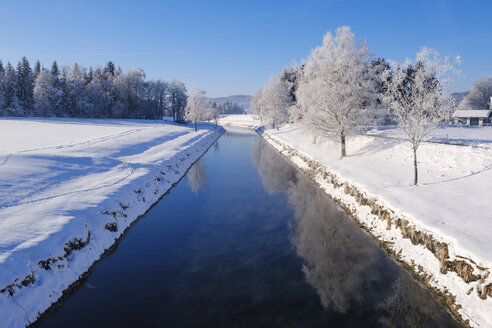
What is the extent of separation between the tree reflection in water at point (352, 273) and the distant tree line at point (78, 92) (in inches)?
2951

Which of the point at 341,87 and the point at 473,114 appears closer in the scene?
the point at 341,87

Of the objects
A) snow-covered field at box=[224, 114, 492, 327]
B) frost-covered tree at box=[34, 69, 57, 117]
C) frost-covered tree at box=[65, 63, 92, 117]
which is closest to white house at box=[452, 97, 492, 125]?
snow-covered field at box=[224, 114, 492, 327]

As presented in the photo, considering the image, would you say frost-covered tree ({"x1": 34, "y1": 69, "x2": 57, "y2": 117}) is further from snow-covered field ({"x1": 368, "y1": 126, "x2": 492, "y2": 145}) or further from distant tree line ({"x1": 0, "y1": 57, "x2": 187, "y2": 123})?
snow-covered field ({"x1": 368, "y1": 126, "x2": 492, "y2": 145})

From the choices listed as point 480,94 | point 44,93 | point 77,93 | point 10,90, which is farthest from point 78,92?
point 480,94

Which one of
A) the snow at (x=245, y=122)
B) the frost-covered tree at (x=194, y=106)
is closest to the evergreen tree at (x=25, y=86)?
the frost-covered tree at (x=194, y=106)

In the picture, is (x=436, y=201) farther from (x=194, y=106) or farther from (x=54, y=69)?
(x=54, y=69)

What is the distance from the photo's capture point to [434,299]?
9.34 metres

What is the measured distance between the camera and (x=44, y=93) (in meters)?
68.5

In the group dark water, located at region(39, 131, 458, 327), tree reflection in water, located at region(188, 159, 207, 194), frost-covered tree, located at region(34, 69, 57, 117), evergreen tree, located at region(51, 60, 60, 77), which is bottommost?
dark water, located at region(39, 131, 458, 327)

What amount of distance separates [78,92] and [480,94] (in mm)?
109178

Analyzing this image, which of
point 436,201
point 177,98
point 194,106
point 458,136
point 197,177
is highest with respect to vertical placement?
point 177,98

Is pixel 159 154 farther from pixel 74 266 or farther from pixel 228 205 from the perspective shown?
pixel 74 266

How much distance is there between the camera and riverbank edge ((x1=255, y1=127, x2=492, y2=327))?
A: 27.6 ft

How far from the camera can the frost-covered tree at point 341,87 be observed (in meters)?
25.3
